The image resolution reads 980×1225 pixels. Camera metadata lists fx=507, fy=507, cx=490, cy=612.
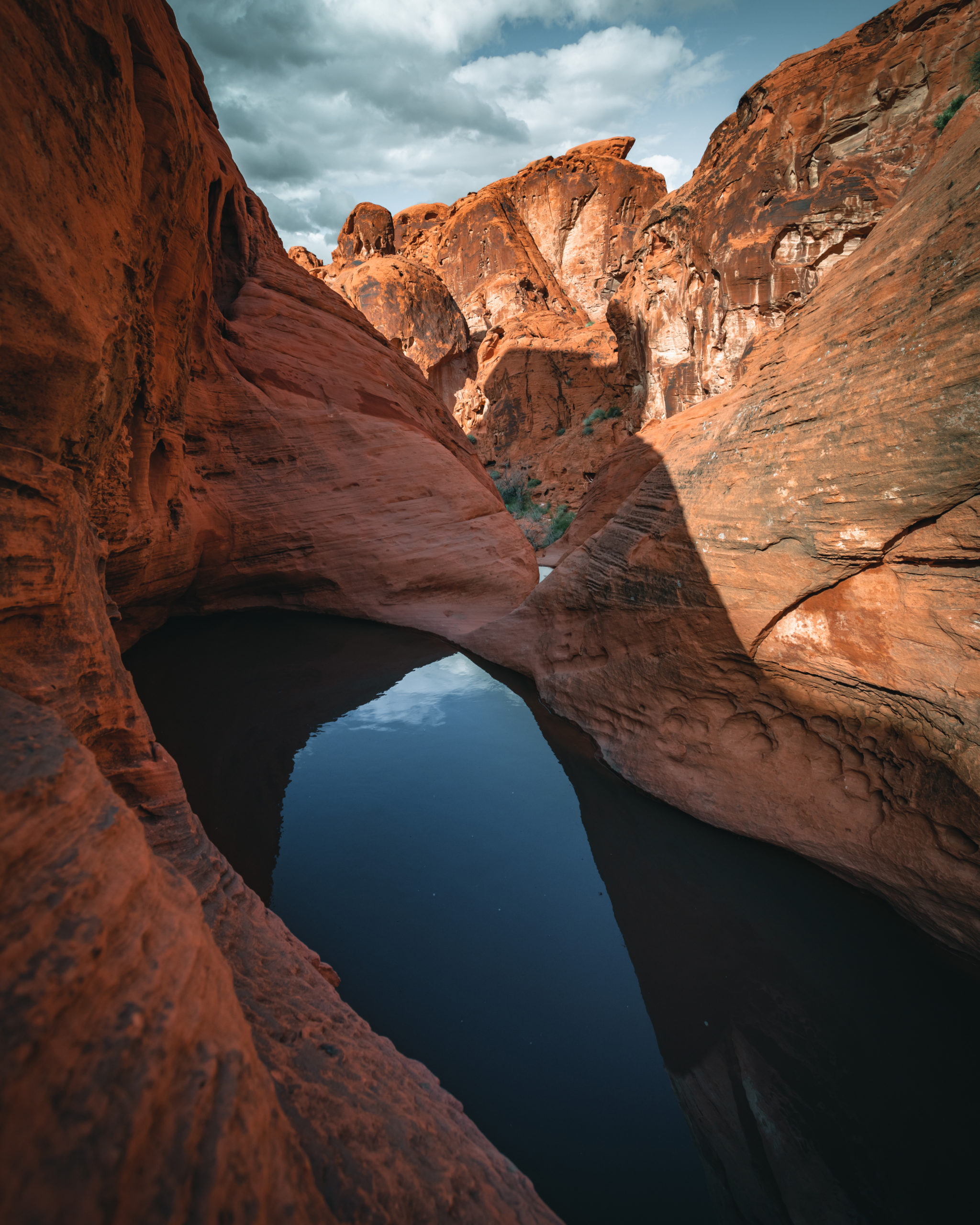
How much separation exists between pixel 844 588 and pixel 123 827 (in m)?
3.13

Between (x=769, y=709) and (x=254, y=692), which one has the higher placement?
(x=769, y=709)

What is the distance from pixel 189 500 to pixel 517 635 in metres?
3.94

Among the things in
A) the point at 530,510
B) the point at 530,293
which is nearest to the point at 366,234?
the point at 530,293

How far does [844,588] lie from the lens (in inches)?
105

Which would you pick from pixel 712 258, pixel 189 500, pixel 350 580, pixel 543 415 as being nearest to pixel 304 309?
pixel 189 500

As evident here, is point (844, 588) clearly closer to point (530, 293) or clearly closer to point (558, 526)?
point (558, 526)

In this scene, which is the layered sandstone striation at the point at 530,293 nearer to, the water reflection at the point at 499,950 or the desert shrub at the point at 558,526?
the desert shrub at the point at 558,526

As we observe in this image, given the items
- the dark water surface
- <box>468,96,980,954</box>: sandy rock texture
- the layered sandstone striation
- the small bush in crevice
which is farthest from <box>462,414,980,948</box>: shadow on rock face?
the small bush in crevice

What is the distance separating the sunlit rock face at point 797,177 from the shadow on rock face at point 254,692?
26.1ft

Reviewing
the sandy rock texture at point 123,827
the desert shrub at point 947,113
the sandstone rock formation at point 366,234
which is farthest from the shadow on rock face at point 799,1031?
the sandstone rock formation at point 366,234

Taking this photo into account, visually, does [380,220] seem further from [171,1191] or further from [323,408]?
[171,1191]

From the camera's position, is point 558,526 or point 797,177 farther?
point 558,526

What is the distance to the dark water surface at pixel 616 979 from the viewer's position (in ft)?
5.19

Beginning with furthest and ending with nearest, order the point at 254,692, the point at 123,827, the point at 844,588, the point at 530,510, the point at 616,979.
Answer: the point at 530,510 < the point at 254,692 < the point at 844,588 < the point at 616,979 < the point at 123,827
